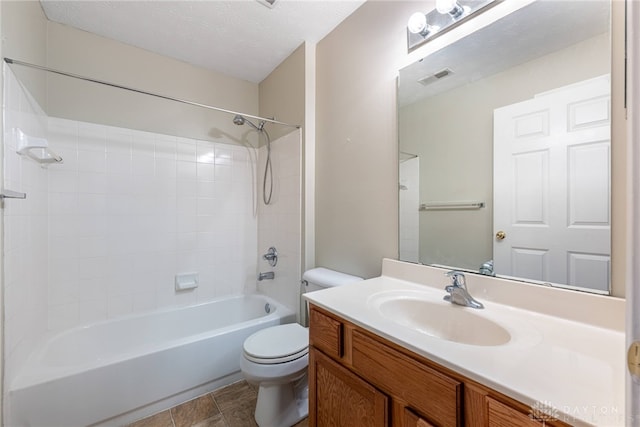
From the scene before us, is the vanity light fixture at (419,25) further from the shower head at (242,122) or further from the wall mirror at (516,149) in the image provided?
the shower head at (242,122)

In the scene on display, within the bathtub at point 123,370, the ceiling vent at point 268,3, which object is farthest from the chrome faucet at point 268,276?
the ceiling vent at point 268,3

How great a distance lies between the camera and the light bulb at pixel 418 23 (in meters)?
1.18

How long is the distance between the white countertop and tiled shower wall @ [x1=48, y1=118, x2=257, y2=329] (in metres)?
1.64

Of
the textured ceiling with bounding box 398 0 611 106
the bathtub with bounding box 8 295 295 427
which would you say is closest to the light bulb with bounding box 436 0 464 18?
the textured ceiling with bounding box 398 0 611 106

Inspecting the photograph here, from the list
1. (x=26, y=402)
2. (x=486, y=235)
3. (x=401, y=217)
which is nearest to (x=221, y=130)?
(x=401, y=217)

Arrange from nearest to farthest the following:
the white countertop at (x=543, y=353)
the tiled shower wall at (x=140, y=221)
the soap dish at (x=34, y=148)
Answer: the white countertop at (x=543, y=353) → the soap dish at (x=34, y=148) → the tiled shower wall at (x=140, y=221)

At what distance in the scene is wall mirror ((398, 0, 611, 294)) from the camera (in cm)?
81

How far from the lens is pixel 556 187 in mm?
876

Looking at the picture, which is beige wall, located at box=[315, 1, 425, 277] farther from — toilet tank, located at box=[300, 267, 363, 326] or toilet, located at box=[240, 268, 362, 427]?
toilet, located at box=[240, 268, 362, 427]

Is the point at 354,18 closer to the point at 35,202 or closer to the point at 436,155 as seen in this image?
the point at 436,155

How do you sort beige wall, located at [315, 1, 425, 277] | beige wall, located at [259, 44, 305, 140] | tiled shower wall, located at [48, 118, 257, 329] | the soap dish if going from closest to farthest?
the soap dish
beige wall, located at [315, 1, 425, 277]
tiled shower wall, located at [48, 118, 257, 329]
beige wall, located at [259, 44, 305, 140]

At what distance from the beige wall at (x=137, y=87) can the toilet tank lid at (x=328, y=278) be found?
1520mm

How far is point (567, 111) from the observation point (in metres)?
0.85

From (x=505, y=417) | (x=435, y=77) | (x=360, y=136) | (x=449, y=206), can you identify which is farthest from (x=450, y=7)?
(x=505, y=417)
